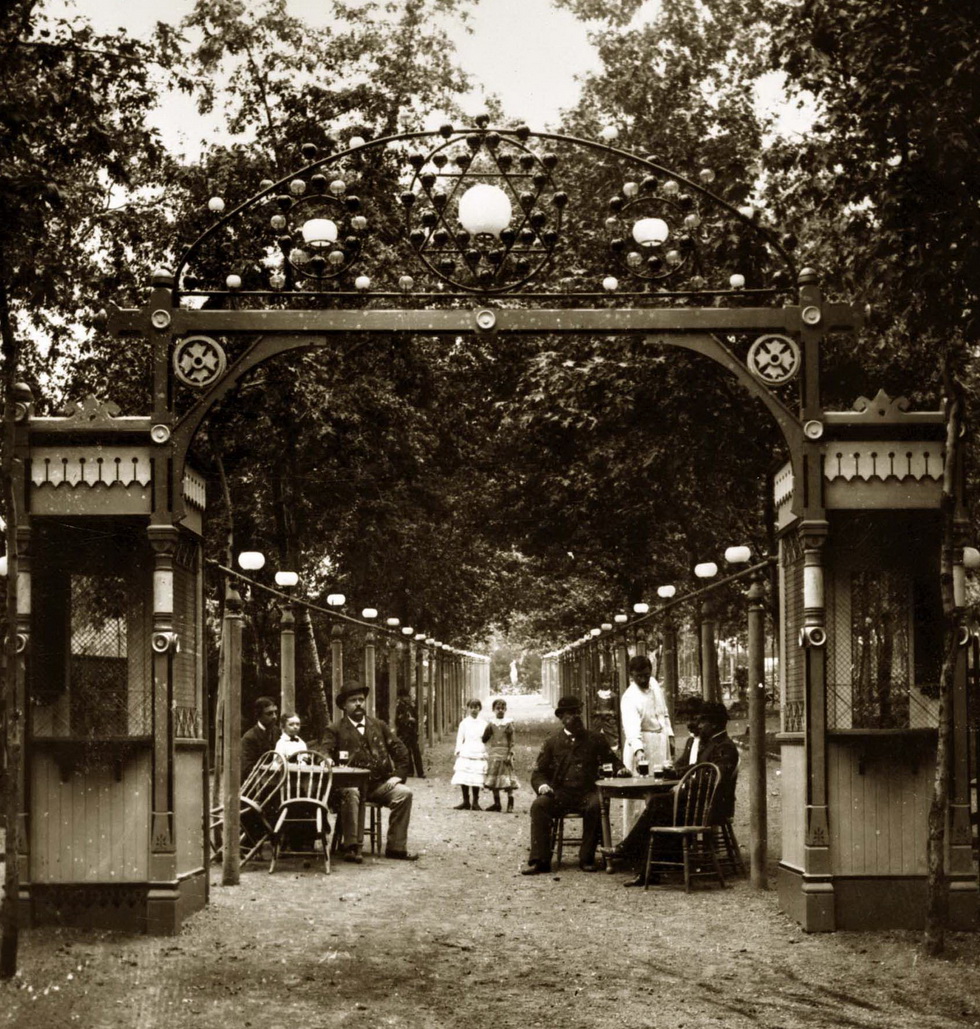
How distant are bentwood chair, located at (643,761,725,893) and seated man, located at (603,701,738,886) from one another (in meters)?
0.09

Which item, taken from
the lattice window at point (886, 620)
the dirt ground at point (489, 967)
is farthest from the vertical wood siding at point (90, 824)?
the lattice window at point (886, 620)

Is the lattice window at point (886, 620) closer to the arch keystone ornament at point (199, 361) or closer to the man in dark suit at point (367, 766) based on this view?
the arch keystone ornament at point (199, 361)

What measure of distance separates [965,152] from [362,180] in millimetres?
18383

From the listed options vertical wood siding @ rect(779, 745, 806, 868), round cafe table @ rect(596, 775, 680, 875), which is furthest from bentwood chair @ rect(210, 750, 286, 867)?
vertical wood siding @ rect(779, 745, 806, 868)

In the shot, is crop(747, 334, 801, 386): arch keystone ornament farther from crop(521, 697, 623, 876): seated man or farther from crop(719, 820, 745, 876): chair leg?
crop(521, 697, 623, 876): seated man

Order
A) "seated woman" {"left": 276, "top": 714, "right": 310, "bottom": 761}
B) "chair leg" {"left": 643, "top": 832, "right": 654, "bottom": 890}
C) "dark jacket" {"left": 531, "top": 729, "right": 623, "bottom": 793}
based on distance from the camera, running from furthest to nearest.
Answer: "seated woman" {"left": 276, "top": 714, "right": 310, "bottom": 761} < "dark jacket" {"left": 531, "top": 729, "right": 623, "bottom": 793} < "chair leg" {"left": 643, "top": 832, "right": 654, "bottom": 890}

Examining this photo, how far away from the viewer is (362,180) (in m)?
27.7

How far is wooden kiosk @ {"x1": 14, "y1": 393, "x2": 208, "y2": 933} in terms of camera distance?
11336 millimetres

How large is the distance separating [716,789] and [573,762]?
2039 millimetres

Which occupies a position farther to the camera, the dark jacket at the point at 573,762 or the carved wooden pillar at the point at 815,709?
the dark jacket at the point at 573,762

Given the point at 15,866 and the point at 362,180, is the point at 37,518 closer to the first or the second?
Answer: the point at 15,866

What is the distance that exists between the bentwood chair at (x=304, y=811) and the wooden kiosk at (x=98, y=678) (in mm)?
3655

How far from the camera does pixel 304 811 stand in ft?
52.6

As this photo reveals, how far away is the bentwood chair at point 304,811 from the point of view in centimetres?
1550
